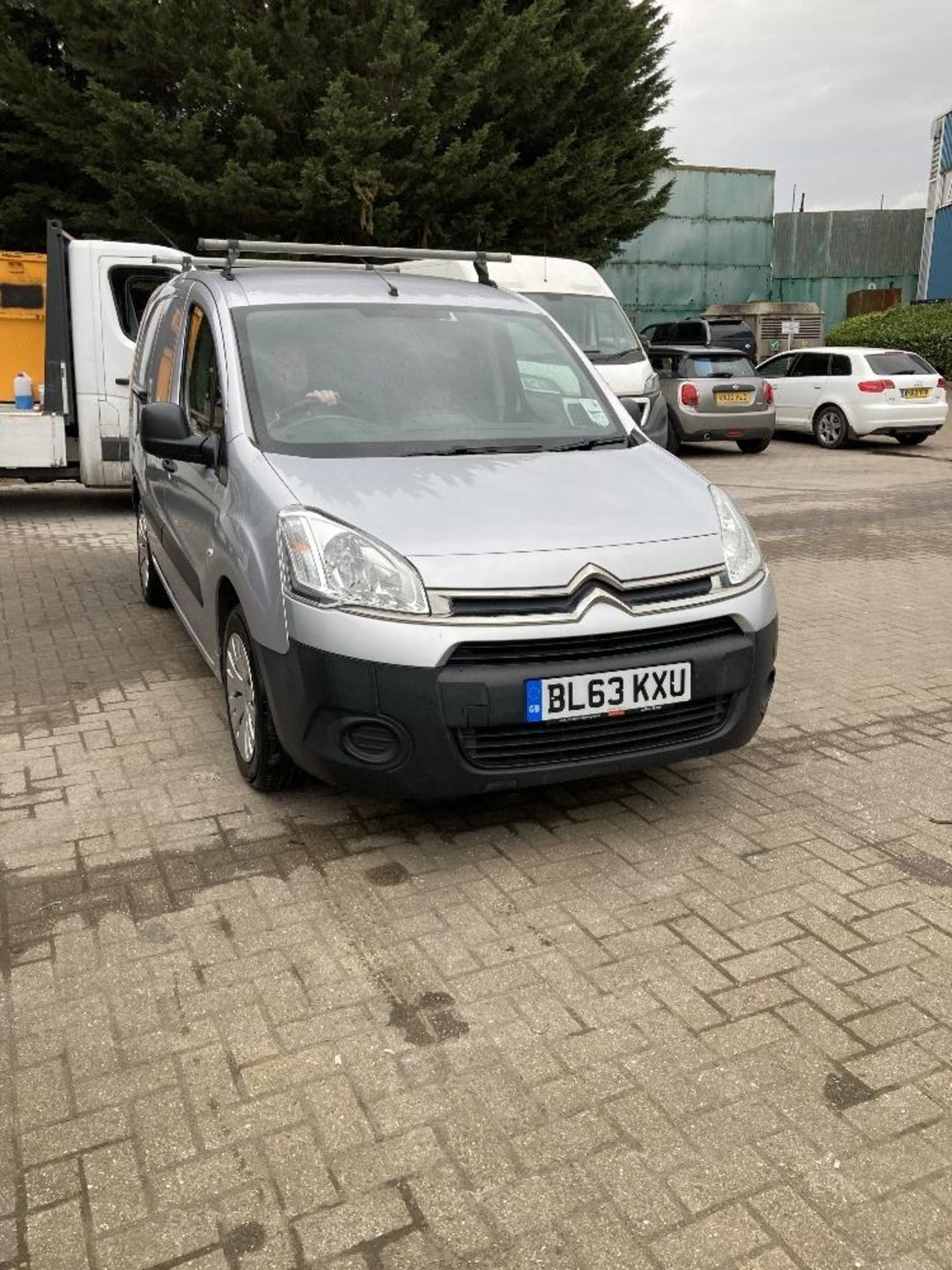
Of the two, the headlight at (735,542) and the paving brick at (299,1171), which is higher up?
the headlight at (735,542)

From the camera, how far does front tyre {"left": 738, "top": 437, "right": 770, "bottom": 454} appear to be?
16.6m

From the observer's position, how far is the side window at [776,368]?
18.3m

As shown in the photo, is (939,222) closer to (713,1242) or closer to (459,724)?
(459,724)

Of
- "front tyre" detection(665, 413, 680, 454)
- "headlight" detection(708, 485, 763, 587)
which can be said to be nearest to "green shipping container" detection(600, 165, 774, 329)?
Answer: "front tyre" detection(665, 413, 680, 454)

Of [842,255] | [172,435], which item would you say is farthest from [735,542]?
[842,255]

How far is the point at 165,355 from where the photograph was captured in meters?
5.61

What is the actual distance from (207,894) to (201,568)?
1574 mm

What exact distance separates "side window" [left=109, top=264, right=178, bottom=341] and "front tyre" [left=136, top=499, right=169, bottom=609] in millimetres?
3958

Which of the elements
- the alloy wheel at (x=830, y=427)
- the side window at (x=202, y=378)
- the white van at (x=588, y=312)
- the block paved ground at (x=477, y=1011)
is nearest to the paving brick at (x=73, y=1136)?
the block paved ground at (x=477, y=1011)

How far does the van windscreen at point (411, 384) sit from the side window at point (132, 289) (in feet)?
20.9

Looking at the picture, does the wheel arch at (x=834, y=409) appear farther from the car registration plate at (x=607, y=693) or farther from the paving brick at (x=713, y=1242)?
the paving brick at (x=713, y=1242)

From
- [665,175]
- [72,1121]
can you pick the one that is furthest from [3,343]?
[665,175]

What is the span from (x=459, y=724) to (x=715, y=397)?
1353 centimetres

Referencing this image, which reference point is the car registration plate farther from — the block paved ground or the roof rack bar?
the roof rack bar
